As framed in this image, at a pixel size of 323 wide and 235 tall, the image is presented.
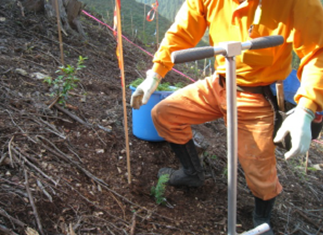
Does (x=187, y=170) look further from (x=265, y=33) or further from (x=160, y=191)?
(x=265, y=33)

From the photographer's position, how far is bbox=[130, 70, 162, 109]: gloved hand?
2.29 m

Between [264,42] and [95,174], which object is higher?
[264,42]

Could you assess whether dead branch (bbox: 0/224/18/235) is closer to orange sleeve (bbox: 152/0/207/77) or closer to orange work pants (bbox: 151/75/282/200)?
orange work pants (bbox: 151/75/282/200)

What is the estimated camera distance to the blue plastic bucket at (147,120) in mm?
2861

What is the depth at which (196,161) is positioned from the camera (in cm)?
260

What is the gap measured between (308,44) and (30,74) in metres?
2.97

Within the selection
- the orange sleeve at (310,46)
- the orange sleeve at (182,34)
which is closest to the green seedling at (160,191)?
the orange sleeve at (182,34)

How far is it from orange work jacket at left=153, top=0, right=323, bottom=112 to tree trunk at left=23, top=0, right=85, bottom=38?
10.9 feet

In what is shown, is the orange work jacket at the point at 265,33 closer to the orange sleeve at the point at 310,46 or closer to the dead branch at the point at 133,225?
the orange sleeve at the point at 310,46

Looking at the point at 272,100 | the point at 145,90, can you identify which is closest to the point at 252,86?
the point at 272,100

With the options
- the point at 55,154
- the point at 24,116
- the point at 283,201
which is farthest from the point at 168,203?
the point at 24,116

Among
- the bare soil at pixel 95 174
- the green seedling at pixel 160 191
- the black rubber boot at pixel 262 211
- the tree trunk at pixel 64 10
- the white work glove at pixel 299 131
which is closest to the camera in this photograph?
the white work glove at pixel 299 131

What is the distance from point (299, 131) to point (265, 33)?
2.29ft

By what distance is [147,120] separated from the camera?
2898 millimetres
